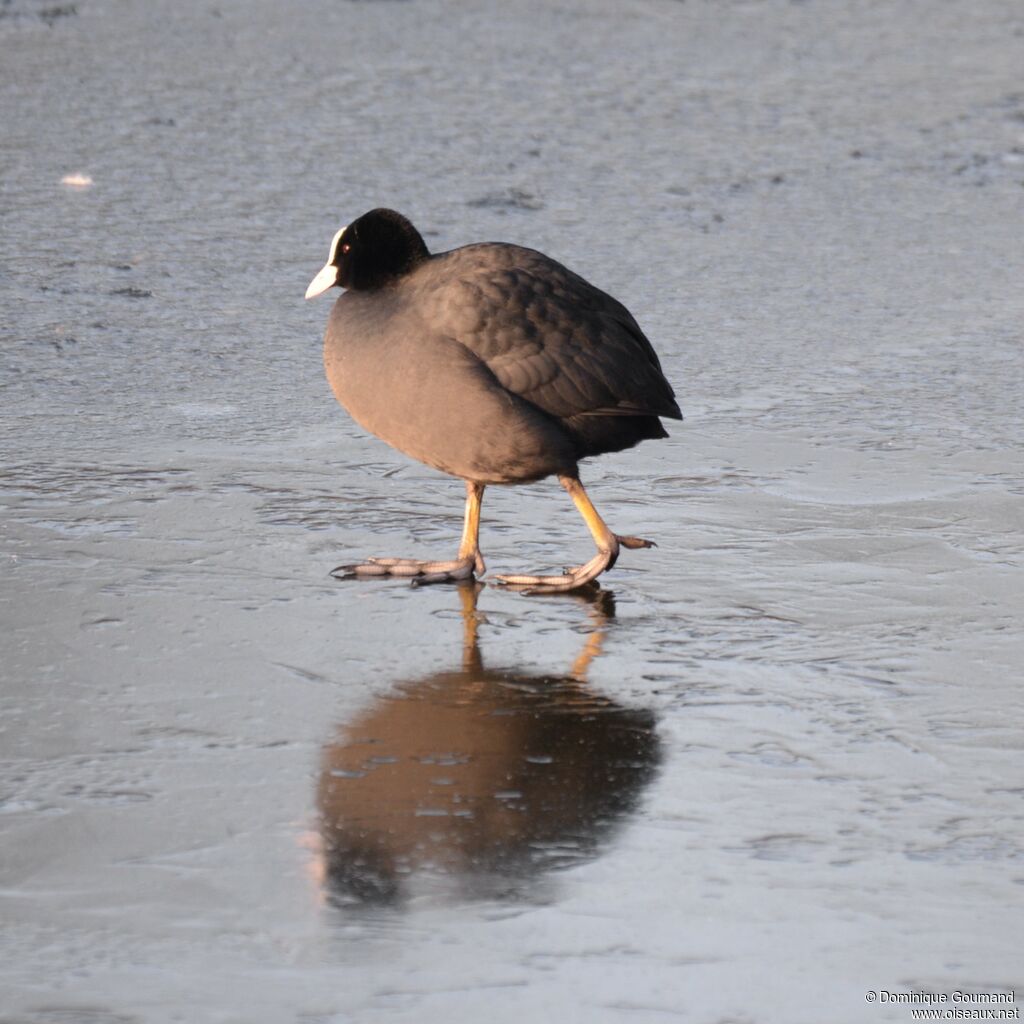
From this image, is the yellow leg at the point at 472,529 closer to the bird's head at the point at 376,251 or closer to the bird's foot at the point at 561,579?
the bird's foot at the point at 561,579

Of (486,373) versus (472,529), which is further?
(472,529)

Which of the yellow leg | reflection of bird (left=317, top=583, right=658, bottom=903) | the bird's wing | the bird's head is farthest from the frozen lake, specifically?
the bird's head

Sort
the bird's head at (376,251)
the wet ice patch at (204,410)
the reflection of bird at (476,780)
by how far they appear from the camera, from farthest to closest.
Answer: the wet ice patch at (204,410), the bird's head at (376,251), the reflection of bird at (476,780)

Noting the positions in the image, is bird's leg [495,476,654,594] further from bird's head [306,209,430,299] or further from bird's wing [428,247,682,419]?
bird's head [306,209,430,299]

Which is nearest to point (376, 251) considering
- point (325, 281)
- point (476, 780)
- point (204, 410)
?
point (325, 281)

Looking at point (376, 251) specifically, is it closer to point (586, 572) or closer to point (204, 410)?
point (586, 572)

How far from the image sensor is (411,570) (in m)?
5.36

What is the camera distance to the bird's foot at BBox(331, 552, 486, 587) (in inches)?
209

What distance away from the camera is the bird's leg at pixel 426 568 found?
17.4 ft

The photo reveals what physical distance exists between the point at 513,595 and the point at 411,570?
293mm

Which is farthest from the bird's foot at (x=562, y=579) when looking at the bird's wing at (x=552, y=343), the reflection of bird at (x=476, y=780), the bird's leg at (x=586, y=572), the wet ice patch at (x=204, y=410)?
the wet ice patch at (x=204, y=410)

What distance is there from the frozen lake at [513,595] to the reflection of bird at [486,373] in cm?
30

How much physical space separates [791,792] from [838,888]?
436mm

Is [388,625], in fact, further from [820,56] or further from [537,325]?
[820,56]
